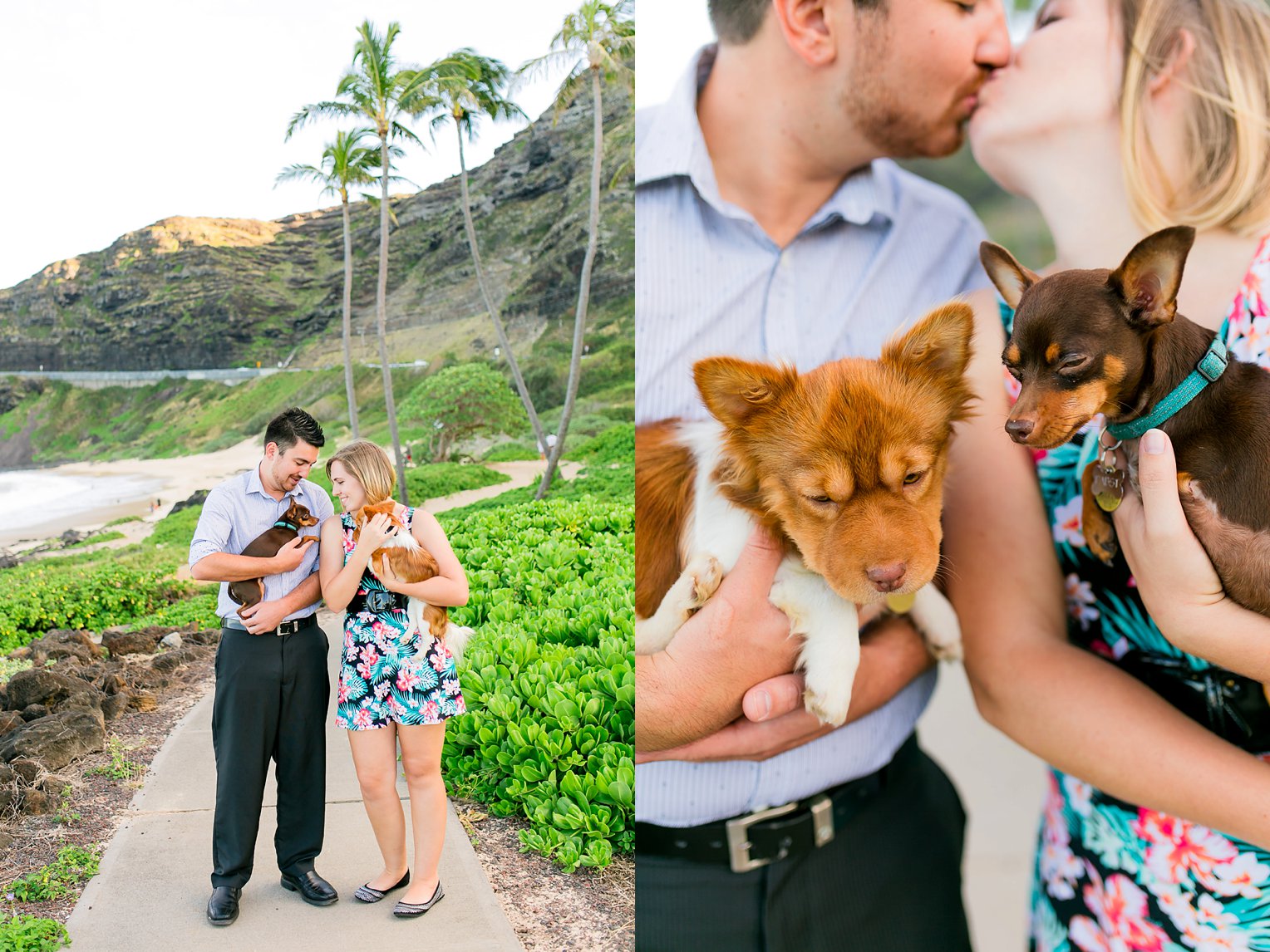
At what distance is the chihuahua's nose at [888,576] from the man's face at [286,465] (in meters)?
1.45

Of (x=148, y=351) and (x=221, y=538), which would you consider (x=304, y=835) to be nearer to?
(x=221, y=538)

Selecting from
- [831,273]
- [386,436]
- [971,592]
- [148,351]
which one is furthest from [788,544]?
[148,351]

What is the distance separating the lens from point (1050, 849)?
2197mm

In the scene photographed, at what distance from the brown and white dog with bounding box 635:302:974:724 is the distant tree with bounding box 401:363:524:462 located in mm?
839

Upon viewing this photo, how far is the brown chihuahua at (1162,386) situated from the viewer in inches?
70.7

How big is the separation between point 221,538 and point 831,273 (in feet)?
5.56

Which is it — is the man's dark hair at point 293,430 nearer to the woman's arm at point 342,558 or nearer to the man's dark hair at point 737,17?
the woman's arm at point 342,558

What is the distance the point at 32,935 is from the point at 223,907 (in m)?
0.47

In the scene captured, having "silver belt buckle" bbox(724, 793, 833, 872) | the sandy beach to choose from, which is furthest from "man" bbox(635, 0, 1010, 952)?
the sandy beach

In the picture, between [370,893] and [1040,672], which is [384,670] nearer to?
[370,893]

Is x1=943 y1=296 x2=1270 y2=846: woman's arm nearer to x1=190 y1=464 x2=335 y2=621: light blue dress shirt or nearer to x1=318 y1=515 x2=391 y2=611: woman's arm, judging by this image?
x1=318 y1=515 x2=391 y2=611: woman's arm

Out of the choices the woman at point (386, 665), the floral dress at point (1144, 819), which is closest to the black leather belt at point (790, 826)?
the floral dress at point (1144, 819)

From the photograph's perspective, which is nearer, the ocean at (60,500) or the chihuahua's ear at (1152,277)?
the chihuahua's ear at (1152,277)

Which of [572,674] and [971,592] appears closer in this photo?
[971,592]
